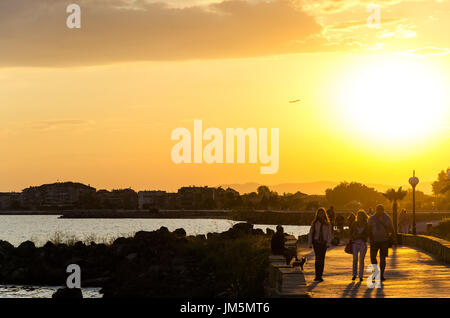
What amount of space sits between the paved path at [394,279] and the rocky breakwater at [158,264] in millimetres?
2333

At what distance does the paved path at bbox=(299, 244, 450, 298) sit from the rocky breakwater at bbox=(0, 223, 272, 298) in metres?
2.33

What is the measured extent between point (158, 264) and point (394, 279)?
22892mm

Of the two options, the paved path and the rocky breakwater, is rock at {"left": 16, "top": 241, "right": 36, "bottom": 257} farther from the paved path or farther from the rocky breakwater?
the paved path

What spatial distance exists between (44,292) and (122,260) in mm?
6722

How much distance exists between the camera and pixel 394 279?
970 inches

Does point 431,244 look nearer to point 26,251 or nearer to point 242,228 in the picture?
point 242,228

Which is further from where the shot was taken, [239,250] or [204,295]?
[239,250]

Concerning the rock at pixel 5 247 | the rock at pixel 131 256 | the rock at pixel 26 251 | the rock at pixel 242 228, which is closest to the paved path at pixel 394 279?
the rock at pixel 131 256

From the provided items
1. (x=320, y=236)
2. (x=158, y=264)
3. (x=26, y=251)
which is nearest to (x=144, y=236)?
(x=26, y=251)

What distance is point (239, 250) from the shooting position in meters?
35.7
